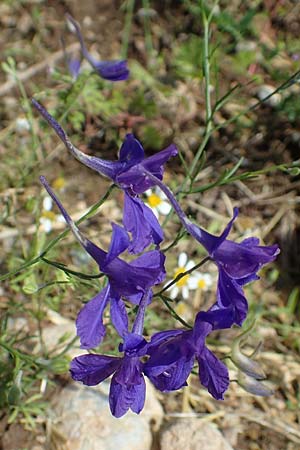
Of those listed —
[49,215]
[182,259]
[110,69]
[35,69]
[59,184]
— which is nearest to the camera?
[110,69]

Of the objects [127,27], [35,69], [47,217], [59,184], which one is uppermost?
[127,27]

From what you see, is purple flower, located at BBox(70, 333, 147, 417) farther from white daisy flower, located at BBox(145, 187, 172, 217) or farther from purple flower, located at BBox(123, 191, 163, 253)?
white daisy flower, located at BBox(145, 187, 172, 217)

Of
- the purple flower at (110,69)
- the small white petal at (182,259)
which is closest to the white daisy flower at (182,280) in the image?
the small white petal at (182,259)

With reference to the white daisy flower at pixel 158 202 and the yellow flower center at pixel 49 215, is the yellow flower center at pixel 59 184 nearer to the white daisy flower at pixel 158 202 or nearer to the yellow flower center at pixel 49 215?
the yellow flower center at pixel 49 215

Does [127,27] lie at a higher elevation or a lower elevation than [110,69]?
higher

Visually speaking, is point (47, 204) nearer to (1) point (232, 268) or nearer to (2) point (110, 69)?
(2) point (110, 69)

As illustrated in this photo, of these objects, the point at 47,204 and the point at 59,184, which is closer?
the point at 47,204

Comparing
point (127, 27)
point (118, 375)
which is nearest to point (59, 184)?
point (127, 27)
